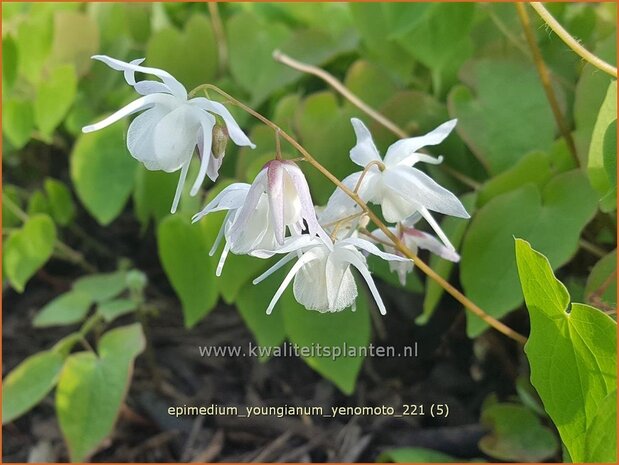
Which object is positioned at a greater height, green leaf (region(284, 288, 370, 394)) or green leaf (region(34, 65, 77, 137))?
green leaf (region(34, 65, 77, 137))

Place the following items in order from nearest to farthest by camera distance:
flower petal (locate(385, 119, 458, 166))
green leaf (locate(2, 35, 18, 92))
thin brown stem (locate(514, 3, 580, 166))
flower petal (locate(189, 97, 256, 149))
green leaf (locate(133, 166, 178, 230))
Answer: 1. flower petal (locate(189, 97, 256, 149))
2. flower petal (locate(385, 119, 458, 166))
3. thin brown stem (locate(514, 3, 580, 166))
4. green leaf (locate(133, 166, 178, 230))
5. green leaf (locate(2, 35, 18, 92))

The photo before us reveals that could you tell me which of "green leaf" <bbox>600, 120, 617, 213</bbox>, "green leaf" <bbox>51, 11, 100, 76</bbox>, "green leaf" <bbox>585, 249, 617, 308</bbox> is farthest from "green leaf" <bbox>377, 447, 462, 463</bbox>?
"green leaf" <bbox>51, 11, 100, 76</bbox>

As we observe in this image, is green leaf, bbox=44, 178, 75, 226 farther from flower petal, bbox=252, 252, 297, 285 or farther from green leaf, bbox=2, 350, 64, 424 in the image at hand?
flower petal, bbox=252, 252, 297, 285

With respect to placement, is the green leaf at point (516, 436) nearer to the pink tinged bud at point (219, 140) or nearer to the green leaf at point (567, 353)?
the green leaf at point (567, 353)

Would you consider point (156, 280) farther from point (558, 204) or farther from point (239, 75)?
point (558, 204)

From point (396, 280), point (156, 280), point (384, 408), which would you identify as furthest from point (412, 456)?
point (156, 280)

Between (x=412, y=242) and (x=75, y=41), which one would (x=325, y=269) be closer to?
(x=412, y=242)

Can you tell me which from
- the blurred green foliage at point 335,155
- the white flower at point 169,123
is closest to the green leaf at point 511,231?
the blurred green foliage at point 335,155
